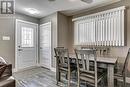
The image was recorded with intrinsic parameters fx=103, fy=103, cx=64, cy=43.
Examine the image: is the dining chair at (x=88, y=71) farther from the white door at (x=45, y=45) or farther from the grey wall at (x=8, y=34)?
the grey wall at (x=8, y=34)

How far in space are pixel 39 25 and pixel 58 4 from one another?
2.10 m

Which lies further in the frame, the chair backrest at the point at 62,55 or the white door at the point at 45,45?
the white door at the point at 45,45

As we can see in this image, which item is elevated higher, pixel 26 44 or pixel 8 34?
pixel 8 34

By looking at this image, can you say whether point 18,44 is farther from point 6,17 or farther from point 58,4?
point 58,4

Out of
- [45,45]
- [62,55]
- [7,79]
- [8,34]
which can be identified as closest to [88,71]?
[62,55]

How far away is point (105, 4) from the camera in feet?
11.5

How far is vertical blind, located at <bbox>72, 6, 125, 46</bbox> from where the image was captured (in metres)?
3.13

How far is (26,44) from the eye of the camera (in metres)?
4.75

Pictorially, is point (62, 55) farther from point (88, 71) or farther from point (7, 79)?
point (7, 79)

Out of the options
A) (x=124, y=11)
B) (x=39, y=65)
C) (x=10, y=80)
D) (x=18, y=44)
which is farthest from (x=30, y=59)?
(x=124, y=11)

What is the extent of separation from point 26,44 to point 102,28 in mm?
3339

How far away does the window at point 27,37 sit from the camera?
4648 mm

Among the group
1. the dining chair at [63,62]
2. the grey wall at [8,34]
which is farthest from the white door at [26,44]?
the dining chair at [63,62]

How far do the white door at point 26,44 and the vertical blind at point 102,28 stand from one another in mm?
2138
